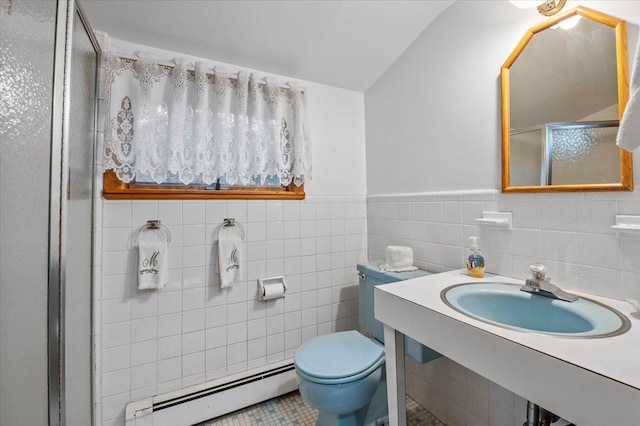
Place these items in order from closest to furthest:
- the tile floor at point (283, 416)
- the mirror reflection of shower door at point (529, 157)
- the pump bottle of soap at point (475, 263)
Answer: the mirror reflection of shower door at point (529, 157) → the pump bottle of soap at point (475, 263) → the tile floor at point (283, 416)

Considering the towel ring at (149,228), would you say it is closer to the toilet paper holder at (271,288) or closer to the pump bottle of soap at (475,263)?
the toilet paper holder at (271,288)

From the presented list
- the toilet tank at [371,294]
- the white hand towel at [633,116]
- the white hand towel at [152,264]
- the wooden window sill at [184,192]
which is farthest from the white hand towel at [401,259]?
the white hand towel at [152,264]

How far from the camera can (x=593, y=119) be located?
3.02ft

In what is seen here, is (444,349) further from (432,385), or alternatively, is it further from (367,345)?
(432,385)

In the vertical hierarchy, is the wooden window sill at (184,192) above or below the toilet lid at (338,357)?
above

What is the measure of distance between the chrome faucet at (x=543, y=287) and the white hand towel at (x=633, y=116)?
451 mm

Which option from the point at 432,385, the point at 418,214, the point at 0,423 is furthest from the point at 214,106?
the point at 432,385

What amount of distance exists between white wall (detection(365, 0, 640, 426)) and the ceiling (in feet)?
0.55

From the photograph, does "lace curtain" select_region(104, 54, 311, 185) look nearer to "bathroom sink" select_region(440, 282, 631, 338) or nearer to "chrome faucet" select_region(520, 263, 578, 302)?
"bathroom sink" select_region(440, 282, 631, 338)

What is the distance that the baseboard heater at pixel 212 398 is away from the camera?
4.29 ft

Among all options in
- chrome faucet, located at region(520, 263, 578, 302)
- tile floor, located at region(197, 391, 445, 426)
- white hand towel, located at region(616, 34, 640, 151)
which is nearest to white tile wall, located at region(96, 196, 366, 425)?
tile floor, located at region(197, 391, 445, 426)

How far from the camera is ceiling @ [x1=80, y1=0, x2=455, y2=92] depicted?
1.26m

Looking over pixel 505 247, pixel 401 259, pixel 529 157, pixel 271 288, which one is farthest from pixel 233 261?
pixel 529 157

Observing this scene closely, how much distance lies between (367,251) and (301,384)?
3.45ft
